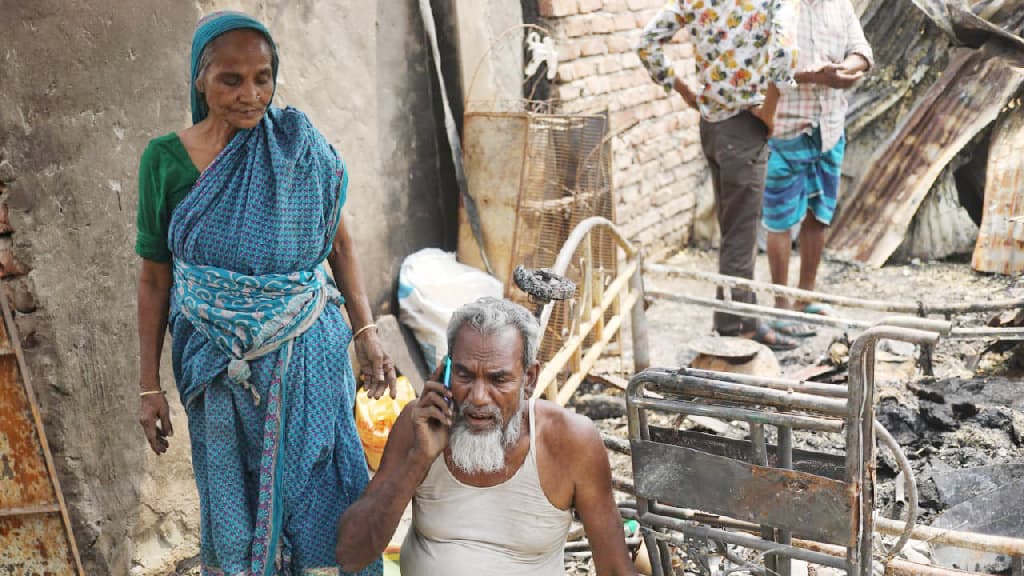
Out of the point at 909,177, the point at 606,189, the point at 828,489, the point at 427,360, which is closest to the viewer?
the point at 828,489

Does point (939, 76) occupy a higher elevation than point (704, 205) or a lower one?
higher

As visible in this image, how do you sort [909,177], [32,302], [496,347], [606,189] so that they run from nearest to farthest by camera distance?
[496,347] → [32,302] → [606,189] → [909,177]

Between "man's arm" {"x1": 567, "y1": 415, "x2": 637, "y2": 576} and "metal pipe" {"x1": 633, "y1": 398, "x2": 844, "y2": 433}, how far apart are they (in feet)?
0.57

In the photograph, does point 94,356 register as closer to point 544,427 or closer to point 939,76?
point 544,427

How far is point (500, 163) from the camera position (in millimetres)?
4910

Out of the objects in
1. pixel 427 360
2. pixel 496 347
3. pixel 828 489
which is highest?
pixel 496 347

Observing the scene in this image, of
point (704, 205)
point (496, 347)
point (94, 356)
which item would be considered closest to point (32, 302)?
point (94, 356)

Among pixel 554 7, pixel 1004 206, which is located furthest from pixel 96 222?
pixel 1004 206

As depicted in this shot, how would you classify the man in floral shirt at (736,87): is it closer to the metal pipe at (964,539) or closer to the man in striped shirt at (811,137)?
the man in striped shirt at (811,137)

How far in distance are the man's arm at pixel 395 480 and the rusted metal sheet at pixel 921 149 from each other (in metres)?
5.53

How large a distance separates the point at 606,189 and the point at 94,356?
278cm

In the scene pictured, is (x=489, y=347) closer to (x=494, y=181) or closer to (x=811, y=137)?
(x=494, y=181)

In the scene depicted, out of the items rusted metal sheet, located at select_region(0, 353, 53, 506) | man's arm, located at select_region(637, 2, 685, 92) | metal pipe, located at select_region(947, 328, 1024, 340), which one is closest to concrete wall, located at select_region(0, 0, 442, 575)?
rusted metal sheet, located at select_region(0, 353, 53, 506)

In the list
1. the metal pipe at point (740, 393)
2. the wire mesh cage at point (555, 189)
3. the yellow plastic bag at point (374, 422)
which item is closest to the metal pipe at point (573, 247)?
the wire mesh cage at point (555, 189)
